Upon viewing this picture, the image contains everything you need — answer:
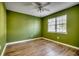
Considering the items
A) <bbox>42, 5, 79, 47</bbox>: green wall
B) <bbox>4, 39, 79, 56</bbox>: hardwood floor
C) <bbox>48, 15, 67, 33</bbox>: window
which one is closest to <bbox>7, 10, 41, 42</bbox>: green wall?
<bbox>48, 15, 67, 33</bbox>: window

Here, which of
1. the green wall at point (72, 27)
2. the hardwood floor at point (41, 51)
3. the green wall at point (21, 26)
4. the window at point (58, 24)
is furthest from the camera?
the green wall at point (21, 26)

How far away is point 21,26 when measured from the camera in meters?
3.42

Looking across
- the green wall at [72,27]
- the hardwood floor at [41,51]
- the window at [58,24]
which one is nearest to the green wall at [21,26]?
the window at [58,24]

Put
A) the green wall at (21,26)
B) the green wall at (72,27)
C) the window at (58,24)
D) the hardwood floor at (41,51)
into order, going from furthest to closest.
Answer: the green wall at (21,26) → the window at (58,24) → the green wall at (72,27) → the hardwood floor at (41,51)

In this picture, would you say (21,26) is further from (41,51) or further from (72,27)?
(72,27)

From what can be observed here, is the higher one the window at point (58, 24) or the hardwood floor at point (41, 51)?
the window at point (58, 24)

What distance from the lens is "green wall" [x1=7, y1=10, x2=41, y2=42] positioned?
3.07 metres

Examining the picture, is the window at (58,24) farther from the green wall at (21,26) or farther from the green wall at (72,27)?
the green wall at (21,26)

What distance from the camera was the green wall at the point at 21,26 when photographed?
3.07 metres

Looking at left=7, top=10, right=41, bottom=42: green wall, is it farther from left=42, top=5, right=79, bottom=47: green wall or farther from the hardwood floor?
left=42, top=5, right=79, bottom=47: green wall

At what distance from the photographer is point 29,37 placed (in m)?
3.66

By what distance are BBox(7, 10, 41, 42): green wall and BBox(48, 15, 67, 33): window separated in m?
0.82

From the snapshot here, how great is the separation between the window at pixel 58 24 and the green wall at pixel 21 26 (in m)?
0.82

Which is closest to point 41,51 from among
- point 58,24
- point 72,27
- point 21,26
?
point 72,27
